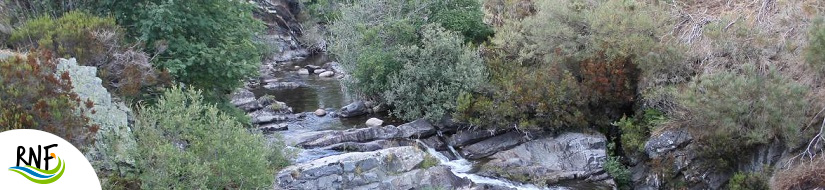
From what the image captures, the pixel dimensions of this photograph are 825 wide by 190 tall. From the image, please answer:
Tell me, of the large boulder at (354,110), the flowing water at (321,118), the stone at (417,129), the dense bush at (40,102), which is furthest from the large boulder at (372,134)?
the dense bush at (40,102)

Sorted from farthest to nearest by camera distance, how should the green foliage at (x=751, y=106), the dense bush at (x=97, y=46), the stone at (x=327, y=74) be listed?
the stone at (x=327, y=74), the dense bush at (x=97, y=46), the green foliage at (x=751, y=106)

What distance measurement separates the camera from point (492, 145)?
16.8m

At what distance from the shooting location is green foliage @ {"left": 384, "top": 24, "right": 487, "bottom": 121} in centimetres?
1791

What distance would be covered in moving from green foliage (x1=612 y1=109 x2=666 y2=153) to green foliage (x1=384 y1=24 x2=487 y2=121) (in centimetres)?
398

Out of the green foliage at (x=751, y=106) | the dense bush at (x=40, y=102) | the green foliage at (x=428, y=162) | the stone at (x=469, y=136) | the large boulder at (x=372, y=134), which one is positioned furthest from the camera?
the stone at (x=469, y=136)

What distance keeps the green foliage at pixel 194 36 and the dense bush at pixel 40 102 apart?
11.7 ft

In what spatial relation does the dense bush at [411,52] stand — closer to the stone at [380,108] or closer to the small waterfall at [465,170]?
the stone at [380,108]

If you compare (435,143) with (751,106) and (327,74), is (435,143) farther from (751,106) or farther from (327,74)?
(327,74)

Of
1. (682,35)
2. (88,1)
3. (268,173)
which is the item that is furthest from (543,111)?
(88,1)

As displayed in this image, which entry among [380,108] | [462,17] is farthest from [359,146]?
[462,17]

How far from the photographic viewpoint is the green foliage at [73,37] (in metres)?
12.4

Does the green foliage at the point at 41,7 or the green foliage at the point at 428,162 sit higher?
the green foliage at the point at 41,7

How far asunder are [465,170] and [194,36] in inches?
263

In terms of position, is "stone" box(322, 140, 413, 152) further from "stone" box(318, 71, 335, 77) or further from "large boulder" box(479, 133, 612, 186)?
"stone" box(318, 71, 335, 77)
